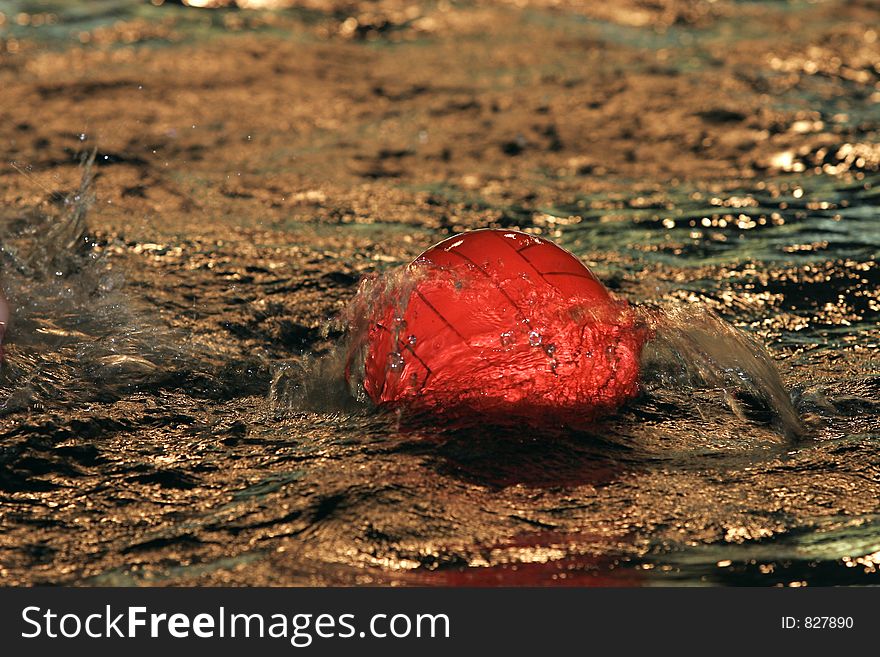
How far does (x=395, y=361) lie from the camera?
4.08 metres

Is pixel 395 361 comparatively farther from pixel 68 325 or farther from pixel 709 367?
pixel 68 325

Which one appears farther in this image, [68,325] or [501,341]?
[68,325]

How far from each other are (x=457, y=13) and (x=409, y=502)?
7772mm

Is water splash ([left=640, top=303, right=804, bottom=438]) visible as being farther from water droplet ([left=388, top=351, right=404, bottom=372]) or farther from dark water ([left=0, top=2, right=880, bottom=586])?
water droplet ([left=388, top=351, right=404, bottom=372])

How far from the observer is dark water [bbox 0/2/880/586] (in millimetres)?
3463

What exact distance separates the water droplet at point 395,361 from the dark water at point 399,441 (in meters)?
0.19

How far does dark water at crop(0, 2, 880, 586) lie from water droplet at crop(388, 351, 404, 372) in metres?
0.19

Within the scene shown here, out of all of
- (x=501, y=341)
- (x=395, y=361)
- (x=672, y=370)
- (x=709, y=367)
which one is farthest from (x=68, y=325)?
(x=709, y=367)

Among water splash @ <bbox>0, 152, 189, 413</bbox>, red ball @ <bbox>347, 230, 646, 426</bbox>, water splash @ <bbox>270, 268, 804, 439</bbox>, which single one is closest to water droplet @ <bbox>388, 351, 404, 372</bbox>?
red ball @ <bbox>347, 230, 646, 426</bbox>

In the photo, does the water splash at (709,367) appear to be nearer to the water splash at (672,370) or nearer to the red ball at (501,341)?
the water splash at (672,370)

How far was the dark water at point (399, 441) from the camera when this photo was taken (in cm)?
346

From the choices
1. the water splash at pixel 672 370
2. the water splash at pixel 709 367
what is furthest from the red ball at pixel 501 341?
the water splash at pixel 709 367

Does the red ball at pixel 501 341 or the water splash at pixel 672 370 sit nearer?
the red ball at pixel 501 341

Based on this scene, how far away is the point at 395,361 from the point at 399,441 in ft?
0.88
